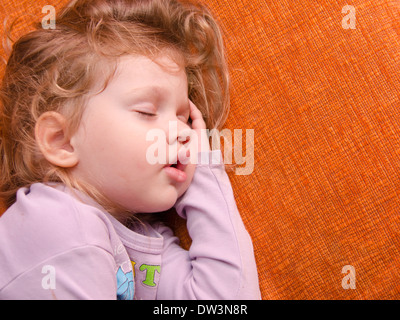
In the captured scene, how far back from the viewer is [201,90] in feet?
3.56

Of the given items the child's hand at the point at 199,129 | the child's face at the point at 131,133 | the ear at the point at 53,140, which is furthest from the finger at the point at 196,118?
the ear at the point at 53,140

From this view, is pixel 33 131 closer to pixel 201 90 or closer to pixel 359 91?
pixel 201 90

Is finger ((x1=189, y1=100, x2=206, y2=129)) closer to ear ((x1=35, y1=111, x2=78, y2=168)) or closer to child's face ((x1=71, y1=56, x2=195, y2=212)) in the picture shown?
child's face ((x1=71, y1=56, x2=195, y2=212))

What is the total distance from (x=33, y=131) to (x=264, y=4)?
0.62 m

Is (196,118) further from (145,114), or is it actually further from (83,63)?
(83,63)

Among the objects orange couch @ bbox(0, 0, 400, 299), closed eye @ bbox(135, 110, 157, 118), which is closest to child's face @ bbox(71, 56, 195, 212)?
closed eye @ bbox(135, 110, 157, 118)

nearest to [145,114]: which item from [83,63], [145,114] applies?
[145,114]

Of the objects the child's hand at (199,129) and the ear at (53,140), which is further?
the child's hand at (199,129)

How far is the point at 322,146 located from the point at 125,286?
1.79 feet

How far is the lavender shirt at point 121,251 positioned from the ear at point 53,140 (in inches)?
2.4

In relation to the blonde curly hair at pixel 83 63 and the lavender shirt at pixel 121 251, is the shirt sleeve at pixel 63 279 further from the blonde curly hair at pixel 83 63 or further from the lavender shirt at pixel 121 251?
the blonde curly hair at pixel 83 63

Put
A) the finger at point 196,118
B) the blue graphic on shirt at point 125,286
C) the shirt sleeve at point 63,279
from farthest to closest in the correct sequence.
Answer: the finger at point 196,118 → the blue graphic on shirt at point 125,286 → the shirt sleeve at point 63,279

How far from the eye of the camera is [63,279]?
82cm

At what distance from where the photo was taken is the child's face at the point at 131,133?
35.1 inches
